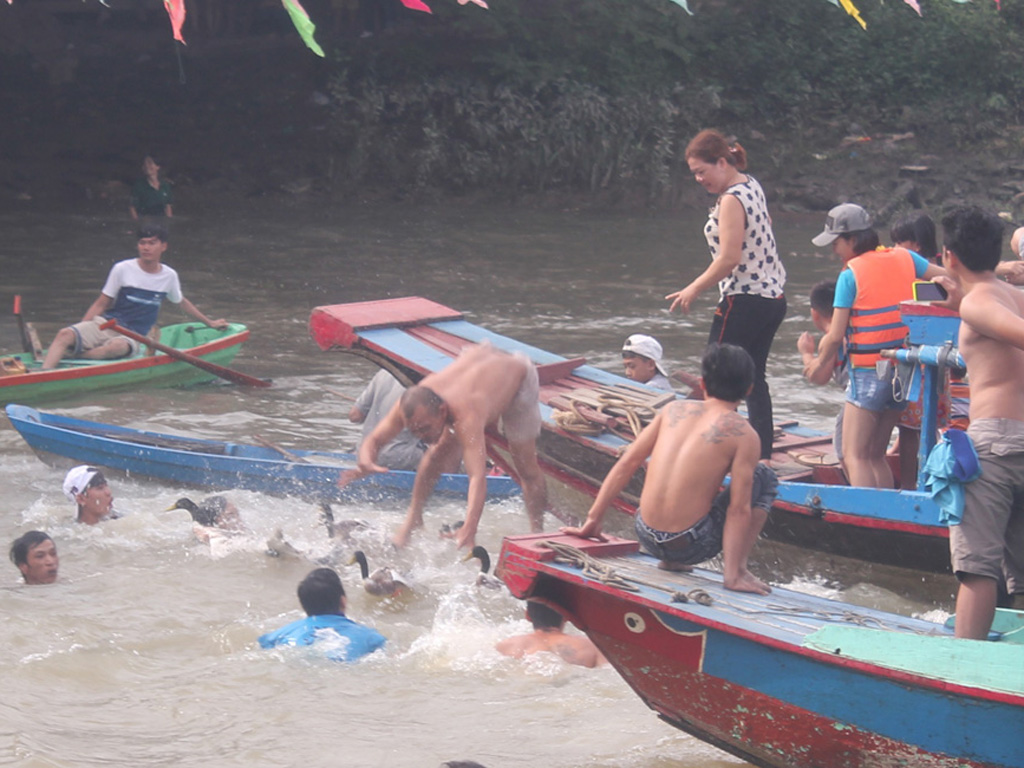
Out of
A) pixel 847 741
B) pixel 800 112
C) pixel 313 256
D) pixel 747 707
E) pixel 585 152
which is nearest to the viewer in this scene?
pixel 847 741

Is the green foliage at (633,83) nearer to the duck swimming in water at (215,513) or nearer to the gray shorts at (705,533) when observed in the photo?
the duck swimming in water at (215,513)

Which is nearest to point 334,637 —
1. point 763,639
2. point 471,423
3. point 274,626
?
point 274,626

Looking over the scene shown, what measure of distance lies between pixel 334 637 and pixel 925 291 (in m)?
3.13

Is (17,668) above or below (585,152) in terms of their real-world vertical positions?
below

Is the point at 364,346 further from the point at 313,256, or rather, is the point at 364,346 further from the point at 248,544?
the point at 313,256

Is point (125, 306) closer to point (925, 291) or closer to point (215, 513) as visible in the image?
point (215, 513)

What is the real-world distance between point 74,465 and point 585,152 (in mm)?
15139

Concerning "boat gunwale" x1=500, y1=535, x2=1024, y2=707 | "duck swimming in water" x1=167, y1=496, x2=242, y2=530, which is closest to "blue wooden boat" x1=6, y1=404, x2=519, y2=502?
"duck swimming in water" x1=167, y1=496, x2=242, y2=530

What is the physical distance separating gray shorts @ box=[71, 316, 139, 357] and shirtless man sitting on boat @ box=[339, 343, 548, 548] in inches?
162

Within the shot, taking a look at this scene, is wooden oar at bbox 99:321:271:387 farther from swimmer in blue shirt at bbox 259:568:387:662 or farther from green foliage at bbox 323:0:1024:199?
green foliage at bbox 323:0:1024:199

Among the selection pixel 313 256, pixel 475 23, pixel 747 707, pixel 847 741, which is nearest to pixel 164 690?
pixel 747 707

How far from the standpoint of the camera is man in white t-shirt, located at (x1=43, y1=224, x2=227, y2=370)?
10164 millimetres

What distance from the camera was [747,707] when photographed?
4246 mm

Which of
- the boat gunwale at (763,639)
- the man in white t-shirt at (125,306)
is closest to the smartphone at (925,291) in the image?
the boat gunwale at (763,639)
